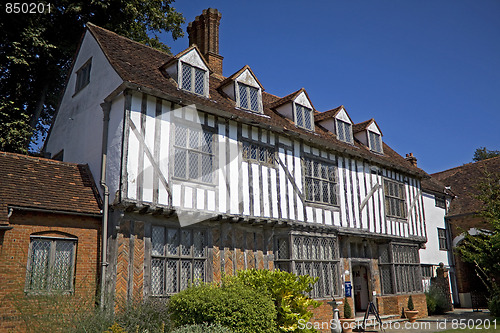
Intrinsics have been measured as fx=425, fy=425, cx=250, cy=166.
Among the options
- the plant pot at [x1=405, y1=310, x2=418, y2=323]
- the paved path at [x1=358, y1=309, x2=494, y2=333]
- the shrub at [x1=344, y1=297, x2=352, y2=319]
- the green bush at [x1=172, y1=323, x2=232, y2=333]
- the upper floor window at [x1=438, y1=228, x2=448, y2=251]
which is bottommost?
the paved path at [x1=358, y1=309, x2=494, y2=333]

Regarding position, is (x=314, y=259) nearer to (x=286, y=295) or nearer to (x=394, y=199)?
(x=286, y=295)

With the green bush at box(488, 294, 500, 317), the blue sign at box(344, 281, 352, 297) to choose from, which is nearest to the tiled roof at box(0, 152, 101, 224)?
the blue sign at box(344, 281, 352, 297)

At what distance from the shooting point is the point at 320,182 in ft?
47.4

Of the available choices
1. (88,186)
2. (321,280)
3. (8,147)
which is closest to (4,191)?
(88,186)

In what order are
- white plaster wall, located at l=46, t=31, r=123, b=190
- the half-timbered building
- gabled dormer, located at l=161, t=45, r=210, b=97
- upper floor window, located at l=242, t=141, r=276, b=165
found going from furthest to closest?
upper floor window, located at l=242, t=141, r=276, b=165 → gabled dormer, located at l=161, t=45, r=210, b=97 → white plaster wall, located at l=46, t=31, r=123, b=190 → the half-timbered building

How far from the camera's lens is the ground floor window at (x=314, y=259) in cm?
1287

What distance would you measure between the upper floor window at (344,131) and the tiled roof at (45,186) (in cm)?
955

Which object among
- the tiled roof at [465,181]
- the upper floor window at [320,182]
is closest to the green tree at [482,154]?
the tiled roof at [465,181]

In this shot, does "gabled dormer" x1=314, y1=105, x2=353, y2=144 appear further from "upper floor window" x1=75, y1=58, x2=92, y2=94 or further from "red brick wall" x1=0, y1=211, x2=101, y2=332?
"red brick wall" x1=0, y1=211, x2=101, y2=332

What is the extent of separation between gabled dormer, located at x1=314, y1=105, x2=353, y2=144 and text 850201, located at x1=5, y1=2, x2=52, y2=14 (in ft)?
38.2

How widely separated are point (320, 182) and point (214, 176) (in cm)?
453

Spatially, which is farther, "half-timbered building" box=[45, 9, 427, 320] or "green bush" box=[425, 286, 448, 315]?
"green bush" box=[425, 286, 448, 315]

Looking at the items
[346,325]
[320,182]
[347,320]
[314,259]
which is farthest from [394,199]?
[346,325]

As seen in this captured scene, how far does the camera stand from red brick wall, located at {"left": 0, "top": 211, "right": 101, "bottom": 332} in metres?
8.32
